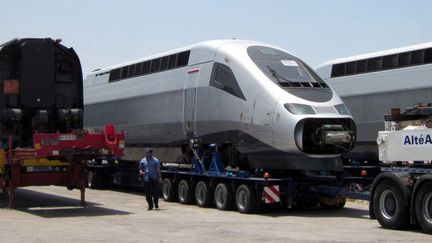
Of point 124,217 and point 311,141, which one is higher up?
point 311,141

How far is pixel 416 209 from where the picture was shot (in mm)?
12797

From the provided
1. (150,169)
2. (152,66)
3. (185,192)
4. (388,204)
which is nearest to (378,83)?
(185,192)

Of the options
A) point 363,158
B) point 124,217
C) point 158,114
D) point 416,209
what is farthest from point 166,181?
point 416,209

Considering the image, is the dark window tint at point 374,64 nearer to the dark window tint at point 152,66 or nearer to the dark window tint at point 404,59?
the dark window tint at point 404,59

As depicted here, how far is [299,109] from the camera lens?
639 inches

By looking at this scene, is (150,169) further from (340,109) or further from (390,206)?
(390,206)

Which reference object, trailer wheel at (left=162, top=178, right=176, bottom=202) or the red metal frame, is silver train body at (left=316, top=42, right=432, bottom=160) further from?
the red metal frame

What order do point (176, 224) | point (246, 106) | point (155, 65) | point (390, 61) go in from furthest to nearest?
1. point (155, 65)
2. point (390, 61)
3. point (246, 106)
4. point (176, 224)

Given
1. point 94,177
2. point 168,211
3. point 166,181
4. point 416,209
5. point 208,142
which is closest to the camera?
point 416,209

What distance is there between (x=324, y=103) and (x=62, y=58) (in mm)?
7485

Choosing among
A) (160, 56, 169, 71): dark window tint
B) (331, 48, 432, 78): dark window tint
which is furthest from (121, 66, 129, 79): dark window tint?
(331, 48, 432, 78): dark window tint

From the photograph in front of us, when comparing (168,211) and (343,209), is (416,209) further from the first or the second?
(168,211)

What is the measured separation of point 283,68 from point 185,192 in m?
4.82

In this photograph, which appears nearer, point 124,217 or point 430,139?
point 430,139
